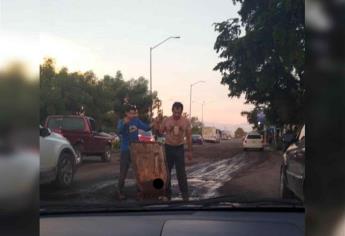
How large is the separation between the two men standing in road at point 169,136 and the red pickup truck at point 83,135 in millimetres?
257

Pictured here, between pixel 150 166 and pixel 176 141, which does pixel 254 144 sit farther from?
pixel 150 166

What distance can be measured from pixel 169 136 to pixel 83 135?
44.5 inches

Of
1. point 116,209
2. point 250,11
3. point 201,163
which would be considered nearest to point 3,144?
point 116,209

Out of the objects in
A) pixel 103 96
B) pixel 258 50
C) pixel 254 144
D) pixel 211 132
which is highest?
pixel 258 50

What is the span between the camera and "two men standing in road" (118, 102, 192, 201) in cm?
627

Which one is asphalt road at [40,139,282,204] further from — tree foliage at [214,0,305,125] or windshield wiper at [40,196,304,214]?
windshield wiper at [40,196,304,214]

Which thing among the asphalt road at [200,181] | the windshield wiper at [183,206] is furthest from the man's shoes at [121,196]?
the windshield wiper at [183,206]

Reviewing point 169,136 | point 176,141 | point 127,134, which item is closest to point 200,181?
point 176,141

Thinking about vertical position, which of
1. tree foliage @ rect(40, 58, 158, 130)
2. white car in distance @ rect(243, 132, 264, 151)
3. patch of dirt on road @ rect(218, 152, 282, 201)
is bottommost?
patch of dirt on road @ rect(218, 152, 282, 201)

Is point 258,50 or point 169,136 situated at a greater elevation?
point 258,50

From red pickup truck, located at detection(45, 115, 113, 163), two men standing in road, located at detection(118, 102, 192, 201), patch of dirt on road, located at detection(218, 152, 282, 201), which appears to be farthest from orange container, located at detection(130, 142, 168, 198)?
patch of dirt on road, located at detection(218, 152, 282, 201)

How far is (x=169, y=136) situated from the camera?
680 centimetres

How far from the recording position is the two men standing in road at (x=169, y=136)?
627 cm

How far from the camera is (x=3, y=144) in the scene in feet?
2.75
